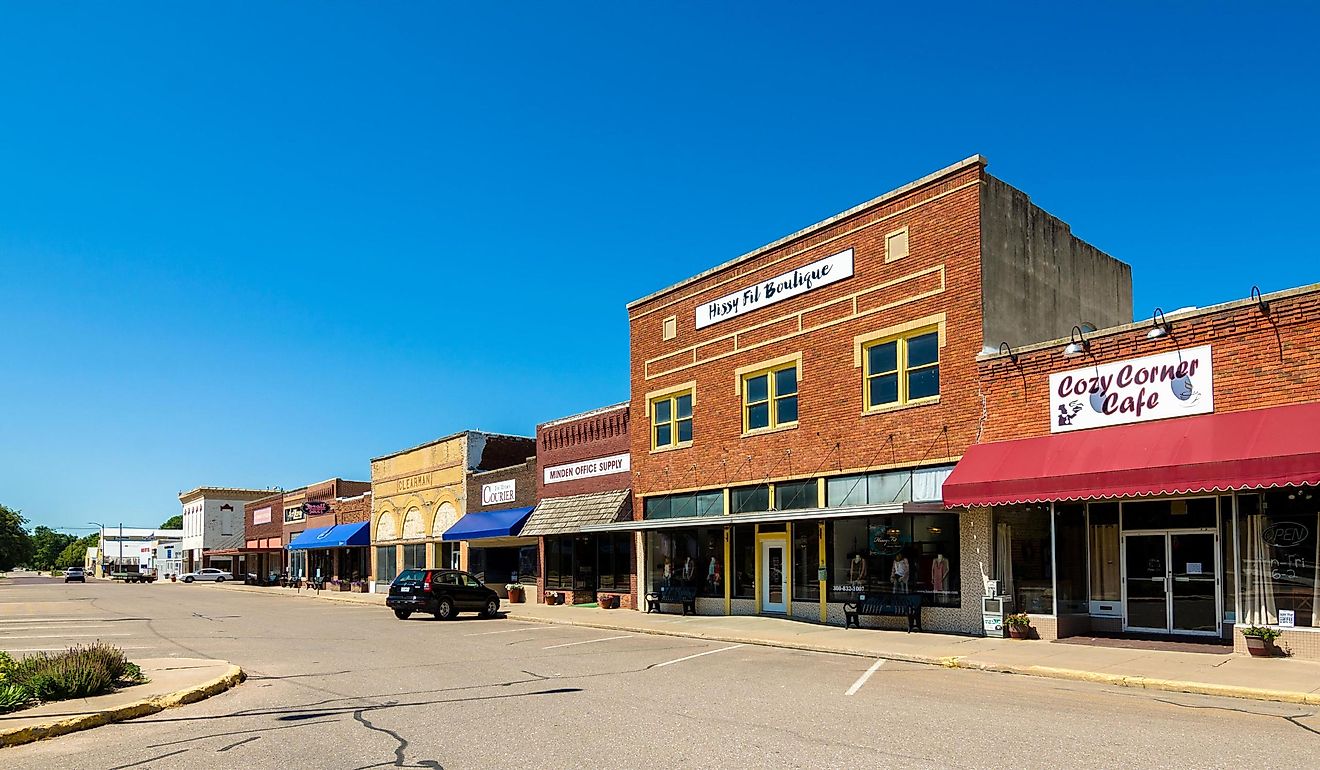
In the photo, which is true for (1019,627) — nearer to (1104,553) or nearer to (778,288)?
(1104,553)

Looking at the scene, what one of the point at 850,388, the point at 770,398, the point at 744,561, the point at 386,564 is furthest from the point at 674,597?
the point at 386,564

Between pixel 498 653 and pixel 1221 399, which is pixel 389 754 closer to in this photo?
pixel 498 653

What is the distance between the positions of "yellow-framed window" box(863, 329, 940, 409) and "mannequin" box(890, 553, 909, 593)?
3.41m

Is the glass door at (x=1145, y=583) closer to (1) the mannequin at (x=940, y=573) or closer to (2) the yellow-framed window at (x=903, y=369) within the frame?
(1) the mannequin at (x=940, y=573)

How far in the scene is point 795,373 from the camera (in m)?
26.1

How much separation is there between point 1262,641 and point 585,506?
21715 millimetres

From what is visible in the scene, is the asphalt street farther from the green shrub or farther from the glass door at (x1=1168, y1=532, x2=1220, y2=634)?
the glass door at (x1=1168, y1=532, x2=1220, y2=634)

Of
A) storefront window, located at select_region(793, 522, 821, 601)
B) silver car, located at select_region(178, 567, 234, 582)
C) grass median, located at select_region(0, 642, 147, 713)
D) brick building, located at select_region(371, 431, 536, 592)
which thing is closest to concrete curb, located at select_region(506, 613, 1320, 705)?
storefront window, located at select_region(793, 522, 821, 601)

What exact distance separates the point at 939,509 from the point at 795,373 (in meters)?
6.08

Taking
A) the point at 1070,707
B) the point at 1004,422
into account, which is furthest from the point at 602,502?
the point at 1070,707

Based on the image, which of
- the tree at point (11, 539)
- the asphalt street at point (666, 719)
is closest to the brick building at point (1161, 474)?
the asphalt street at point (666, 719)

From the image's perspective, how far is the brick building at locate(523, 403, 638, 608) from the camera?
109 feet

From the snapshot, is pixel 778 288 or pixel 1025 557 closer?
pixel 1025 557

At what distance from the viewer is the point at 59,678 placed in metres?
12.8
